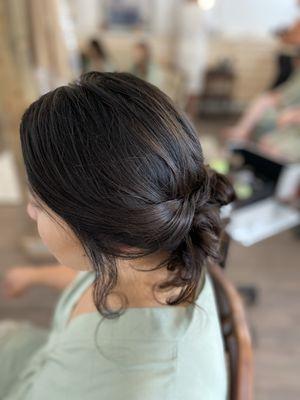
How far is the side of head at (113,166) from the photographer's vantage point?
0.42 meters

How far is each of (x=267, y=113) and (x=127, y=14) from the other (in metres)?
2.30

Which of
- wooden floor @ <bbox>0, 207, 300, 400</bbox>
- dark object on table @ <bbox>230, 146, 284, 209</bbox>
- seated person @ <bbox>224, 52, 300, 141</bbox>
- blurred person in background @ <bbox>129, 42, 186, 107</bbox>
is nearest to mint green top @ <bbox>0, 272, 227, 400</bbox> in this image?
wooden floor @ <bbox>0, 207, 300, 400</bbox>

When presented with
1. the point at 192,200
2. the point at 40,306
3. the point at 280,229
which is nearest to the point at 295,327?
the point at 280,229

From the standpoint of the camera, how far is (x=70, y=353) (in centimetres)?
59

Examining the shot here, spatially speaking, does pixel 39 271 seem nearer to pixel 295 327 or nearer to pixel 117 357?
pixel 117 357

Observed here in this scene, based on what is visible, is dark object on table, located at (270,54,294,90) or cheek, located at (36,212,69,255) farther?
dark object on table, located at (270,54,294,90)

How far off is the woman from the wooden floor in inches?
34.4

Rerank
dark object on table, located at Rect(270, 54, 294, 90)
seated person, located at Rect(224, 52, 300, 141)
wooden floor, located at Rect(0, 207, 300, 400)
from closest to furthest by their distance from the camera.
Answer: wooden floor, located at Rect(0, 207, 300, 400), seated person, located at Rect(224, 52, 300, 141), dark object on table, located at Rect(270, 54, 294, 90)

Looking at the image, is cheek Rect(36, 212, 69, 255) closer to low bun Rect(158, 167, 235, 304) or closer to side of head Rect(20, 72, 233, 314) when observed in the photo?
side of head Rect(20, 72, 233, 314)

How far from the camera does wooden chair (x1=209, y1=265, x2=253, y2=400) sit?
→ 53 cm

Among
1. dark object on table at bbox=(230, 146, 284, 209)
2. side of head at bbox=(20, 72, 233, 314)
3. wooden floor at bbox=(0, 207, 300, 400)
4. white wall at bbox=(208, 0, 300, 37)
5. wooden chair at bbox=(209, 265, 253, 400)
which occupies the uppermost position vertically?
white wall at bbox=(208, 0, 300, 37)

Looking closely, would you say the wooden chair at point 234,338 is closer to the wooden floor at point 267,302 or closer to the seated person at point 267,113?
the wooden floor at point 267,302

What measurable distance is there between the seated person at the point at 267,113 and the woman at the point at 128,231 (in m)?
1.90

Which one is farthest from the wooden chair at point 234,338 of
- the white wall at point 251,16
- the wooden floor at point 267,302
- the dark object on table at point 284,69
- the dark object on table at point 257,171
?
the white wall at point 251,16
